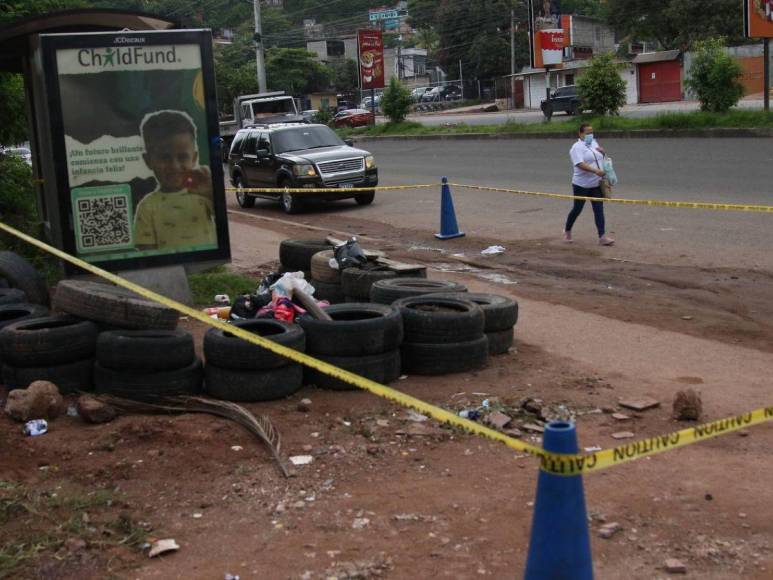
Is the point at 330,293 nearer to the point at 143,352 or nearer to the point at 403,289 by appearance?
the point at 403,289

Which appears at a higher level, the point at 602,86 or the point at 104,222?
the point at 602,86

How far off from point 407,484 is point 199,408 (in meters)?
1.90

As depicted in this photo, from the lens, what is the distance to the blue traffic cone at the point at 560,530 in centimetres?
363

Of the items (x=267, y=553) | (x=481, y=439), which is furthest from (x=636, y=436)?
(x=267, y=553)

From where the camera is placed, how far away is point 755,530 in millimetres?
4883

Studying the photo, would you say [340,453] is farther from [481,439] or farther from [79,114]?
[79,114]

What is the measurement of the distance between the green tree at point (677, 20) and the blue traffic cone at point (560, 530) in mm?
62914

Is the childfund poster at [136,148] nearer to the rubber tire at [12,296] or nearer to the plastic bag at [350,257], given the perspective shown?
the rubber tire at [12,296]

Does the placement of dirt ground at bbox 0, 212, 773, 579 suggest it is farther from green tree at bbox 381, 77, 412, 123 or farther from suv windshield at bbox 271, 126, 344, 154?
green tree at bbox 381, 77, 412, 123

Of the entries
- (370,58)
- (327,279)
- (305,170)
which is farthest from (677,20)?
(327,279)

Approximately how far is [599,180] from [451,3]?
291 ft

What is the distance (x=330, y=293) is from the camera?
10203mm

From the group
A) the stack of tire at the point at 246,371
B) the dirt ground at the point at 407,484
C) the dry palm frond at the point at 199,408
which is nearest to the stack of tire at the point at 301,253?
the dirt ground at the point at 407,484

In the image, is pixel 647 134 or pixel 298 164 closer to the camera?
pixel 298 164
